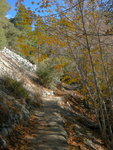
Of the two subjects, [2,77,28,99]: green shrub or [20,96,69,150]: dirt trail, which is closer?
[20,96,69,150]: dirt trail

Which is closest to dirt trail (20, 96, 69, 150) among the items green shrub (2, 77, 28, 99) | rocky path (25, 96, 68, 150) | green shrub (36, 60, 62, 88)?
rocky path (25, 96, 68, 150)

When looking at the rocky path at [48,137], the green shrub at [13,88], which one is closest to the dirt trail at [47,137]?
the rocky path at [48,137]

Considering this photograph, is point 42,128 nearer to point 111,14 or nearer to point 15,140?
point 15,140

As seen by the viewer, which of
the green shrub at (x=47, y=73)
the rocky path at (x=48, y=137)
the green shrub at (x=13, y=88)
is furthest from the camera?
the green shrub at (x=47, y=73)

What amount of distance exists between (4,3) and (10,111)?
91.0 ft

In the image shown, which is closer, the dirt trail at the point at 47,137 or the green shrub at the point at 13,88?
the dirt trail at the point at 47,137

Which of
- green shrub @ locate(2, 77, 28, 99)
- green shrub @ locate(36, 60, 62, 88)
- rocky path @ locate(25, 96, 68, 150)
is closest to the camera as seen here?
rocky path @ locate(25, 96, 68, 150)

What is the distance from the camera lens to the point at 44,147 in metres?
4.05

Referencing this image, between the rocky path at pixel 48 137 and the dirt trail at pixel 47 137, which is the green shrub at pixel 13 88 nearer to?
the dirt trail at pixel 47 137

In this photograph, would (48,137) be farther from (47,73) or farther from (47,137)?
(47,73)

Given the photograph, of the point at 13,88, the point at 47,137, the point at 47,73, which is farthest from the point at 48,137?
the point at 47,73

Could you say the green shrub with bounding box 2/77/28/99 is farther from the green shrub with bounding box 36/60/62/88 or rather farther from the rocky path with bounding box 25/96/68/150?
the green shrub with bounding box 36/60/62/88

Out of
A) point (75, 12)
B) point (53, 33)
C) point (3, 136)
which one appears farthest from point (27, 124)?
point (75, 12)

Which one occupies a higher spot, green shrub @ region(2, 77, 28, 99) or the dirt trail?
green shrub @ region(2, 77, 28, 99)
